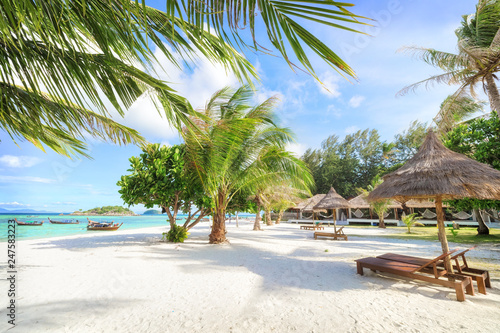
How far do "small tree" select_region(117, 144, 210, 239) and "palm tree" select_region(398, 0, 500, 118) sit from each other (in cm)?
940

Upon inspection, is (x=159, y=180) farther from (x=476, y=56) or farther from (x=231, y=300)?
(x=476, y=56)

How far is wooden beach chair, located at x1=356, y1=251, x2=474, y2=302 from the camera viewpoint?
3.59 metres

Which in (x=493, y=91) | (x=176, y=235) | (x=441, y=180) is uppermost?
(x=493, y=91)

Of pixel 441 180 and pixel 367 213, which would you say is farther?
pixel 367 213

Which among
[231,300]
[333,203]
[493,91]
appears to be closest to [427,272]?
[231,300]

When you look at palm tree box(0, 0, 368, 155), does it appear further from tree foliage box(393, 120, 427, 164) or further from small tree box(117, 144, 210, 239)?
tree foliage box(393, 120, 427, 164)

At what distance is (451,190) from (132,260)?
25.1 ft

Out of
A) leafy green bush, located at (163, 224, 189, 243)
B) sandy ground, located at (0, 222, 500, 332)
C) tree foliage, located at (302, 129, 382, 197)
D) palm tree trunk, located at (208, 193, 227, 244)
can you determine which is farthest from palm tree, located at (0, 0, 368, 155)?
tree foliage, located at (302, 129, 382, 197)

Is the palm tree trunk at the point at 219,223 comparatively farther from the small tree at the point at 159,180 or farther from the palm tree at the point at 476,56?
the palm tree at the point at 476,56

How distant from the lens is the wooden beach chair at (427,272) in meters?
3.59

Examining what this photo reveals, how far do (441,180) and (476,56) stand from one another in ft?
15.1

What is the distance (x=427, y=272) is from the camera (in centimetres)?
420

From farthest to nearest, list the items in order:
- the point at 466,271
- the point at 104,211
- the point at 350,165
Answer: the point at 104,211 < the point at 350,165 < the point at 466,271

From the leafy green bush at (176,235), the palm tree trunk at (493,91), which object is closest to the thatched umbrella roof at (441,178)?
the palm tree trunk at (493,91)
